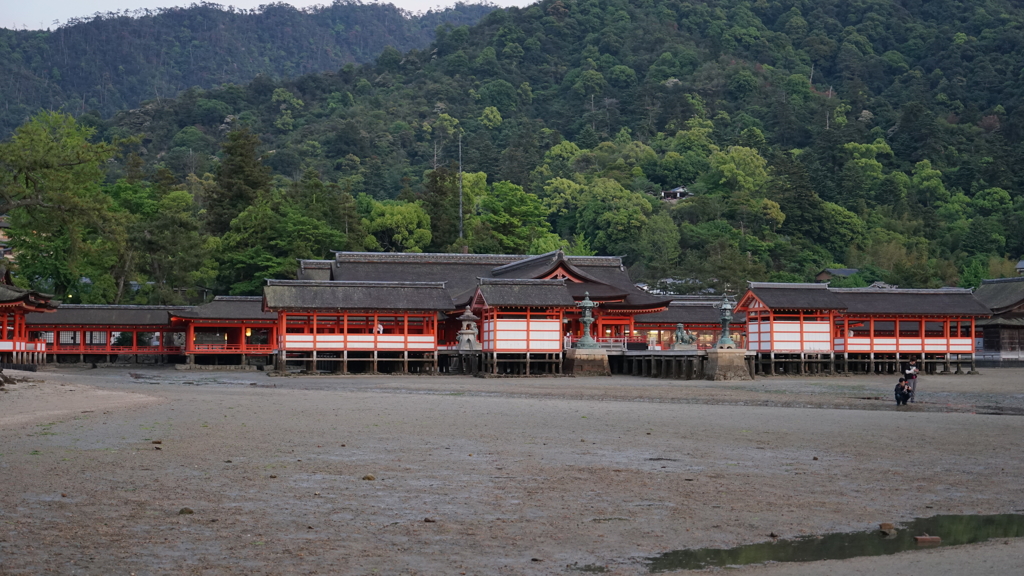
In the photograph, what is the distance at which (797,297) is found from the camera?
44188 millimetres

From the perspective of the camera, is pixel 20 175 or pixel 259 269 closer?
pixel 20 175

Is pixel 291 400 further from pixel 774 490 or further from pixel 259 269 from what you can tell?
pixel 259 269

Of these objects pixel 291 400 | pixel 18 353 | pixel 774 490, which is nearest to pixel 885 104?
pixel 18 353

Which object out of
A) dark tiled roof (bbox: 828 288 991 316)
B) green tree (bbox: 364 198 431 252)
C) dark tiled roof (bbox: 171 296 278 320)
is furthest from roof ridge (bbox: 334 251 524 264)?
dark tiled roof (bbox: 828 288 991 316)

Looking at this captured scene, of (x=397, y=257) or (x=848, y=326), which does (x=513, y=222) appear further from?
(x=848, y=326)

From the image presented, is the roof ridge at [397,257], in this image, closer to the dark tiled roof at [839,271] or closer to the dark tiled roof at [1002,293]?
the dark tiled roof at [1002,293]

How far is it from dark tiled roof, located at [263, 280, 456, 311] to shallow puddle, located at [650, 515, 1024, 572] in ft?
111

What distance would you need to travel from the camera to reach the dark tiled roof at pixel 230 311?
51.5 metres

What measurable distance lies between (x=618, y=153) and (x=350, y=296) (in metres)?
91.0

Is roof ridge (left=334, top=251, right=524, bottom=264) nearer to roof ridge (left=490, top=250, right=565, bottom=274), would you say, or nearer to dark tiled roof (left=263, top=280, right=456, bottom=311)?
roof ridge (left=490, top=250, right=565, bottom=274)

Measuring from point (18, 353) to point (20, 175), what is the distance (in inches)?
766

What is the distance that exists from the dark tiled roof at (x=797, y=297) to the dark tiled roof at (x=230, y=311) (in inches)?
934

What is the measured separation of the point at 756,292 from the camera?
145 ft

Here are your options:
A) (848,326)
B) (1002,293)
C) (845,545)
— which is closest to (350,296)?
(848,326)
